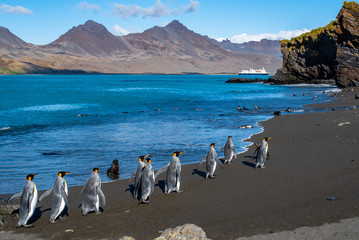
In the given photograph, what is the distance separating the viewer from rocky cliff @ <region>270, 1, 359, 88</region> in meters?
46.5

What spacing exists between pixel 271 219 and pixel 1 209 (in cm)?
535

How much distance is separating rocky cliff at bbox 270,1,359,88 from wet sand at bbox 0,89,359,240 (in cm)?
3776

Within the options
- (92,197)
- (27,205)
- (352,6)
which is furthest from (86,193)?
(352,6)

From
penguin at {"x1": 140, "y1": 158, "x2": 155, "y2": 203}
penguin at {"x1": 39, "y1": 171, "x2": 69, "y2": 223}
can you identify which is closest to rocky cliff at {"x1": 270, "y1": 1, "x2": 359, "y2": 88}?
penguin at {"x1": 140, "y1": 158, "x2": 155, "y2": 203}

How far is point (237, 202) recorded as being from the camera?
8.07 m

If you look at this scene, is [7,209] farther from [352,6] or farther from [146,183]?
[352,6]

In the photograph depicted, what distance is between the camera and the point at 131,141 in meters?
17.4

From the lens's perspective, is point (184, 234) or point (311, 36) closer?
point (184, 234)

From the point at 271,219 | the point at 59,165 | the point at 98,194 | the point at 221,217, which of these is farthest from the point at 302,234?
the point at 59,165

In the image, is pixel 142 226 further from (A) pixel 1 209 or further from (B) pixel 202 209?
(A) pixel 1 209

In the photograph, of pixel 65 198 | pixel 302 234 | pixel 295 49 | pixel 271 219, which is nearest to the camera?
pixel 302 234

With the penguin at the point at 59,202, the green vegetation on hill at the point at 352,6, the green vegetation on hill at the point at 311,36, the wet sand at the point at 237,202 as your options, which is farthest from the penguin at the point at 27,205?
the green vegetation on hill at the point at 311,36

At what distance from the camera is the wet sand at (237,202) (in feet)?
22.5

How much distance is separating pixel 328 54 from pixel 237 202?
59305mm
